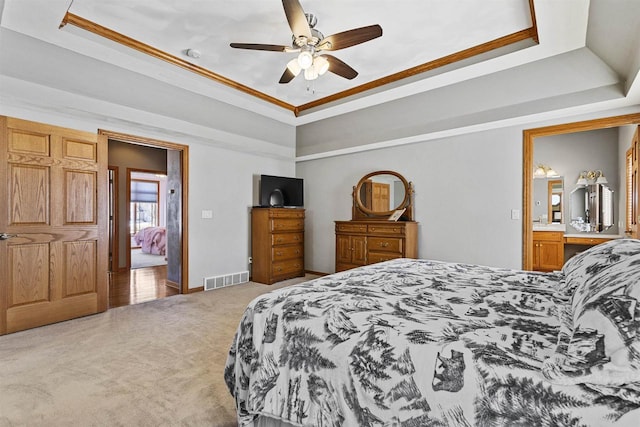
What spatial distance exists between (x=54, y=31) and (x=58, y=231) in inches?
73.2

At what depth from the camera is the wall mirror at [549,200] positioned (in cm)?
569

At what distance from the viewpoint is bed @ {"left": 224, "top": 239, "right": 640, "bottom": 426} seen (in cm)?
80

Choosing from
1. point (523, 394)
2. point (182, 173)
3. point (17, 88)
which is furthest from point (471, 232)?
point (17, 88)

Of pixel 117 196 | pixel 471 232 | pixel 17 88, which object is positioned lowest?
pixel 471 232

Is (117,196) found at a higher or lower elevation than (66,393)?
higher

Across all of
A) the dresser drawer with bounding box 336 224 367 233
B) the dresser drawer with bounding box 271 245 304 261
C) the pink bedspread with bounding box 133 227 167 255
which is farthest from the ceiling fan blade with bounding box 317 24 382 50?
the pink bedspread with bounding box 133 227 167 255

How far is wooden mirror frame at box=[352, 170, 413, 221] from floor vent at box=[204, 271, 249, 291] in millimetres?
2049

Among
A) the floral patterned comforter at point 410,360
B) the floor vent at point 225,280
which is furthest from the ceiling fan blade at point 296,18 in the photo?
the floor vent at point 225,280

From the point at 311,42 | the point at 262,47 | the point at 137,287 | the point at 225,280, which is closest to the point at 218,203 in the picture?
the point at 225,280

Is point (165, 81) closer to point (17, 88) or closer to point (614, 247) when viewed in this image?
point (17, 88)

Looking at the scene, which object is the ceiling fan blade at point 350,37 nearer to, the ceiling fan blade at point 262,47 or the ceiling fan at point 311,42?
the ceiling fan at point 311,42

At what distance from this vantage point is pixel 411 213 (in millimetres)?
4613

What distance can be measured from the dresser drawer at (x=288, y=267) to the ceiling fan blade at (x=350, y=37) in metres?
3.31

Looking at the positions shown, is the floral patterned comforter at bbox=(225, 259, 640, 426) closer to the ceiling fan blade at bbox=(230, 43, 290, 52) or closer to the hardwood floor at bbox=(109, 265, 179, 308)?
the ceiling fan blade at bbox=(230, 43, 290, 52)
